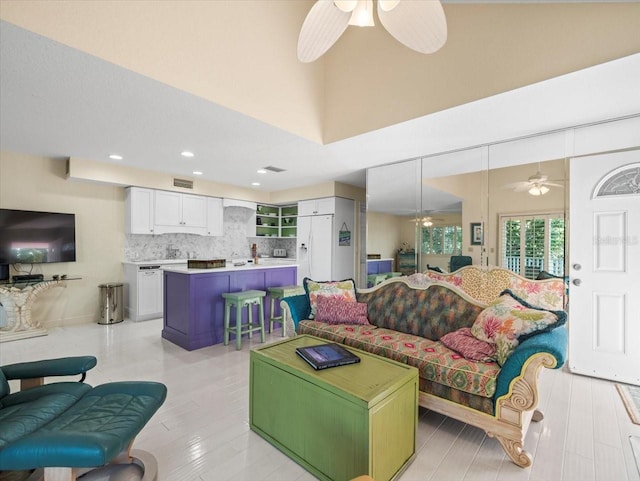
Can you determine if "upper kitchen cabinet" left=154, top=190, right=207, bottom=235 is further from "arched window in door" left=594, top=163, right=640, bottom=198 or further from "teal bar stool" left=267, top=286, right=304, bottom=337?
"arched window in door" left=594, top=163, right=640, bottom=198

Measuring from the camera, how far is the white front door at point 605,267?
9.36 feet

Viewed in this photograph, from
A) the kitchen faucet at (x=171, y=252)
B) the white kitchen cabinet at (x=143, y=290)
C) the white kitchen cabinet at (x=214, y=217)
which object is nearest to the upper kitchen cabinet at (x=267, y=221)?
the white kitchen cabinet at (x=214, y=217)

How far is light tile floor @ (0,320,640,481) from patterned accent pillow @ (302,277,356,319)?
0.98 meters

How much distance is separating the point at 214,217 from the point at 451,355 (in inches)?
209

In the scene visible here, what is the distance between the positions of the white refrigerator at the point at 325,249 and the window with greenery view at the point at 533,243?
2956 millimetres

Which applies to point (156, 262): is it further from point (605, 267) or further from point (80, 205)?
point (605, 267)

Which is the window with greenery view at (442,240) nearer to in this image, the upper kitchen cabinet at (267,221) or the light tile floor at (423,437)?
the light tile floor at (423,437)

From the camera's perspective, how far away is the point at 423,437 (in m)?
2.06

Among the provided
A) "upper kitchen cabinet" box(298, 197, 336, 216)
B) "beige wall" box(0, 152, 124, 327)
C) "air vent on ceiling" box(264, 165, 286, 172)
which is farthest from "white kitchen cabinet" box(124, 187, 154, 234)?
"upper kitchen cabinet" box(298, 197, 336, 216)

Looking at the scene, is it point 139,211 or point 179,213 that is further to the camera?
point 179,213

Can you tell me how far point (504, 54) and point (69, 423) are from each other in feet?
12.0

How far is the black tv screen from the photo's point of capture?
420 centimetres

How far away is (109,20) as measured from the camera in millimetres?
2041

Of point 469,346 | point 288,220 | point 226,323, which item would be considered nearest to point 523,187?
point 469,346
